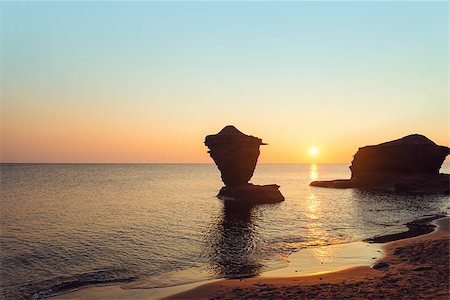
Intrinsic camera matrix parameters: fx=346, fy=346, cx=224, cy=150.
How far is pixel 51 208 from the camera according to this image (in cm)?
5412

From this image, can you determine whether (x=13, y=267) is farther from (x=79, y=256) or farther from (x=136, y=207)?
(x=136, y=207)

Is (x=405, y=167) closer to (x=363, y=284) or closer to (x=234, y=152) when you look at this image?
(x=234, y=152)

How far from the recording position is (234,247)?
96.4 ft

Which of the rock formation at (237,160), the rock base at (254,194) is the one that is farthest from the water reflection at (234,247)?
the rock formation at (237,160)

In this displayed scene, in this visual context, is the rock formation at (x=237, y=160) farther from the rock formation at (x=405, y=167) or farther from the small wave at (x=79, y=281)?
the small wave at (x=79, y=281)

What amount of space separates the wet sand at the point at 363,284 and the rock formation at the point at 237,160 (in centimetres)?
4493

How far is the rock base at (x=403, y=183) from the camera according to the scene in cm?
8582

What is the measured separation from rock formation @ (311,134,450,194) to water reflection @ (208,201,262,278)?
6109 cm

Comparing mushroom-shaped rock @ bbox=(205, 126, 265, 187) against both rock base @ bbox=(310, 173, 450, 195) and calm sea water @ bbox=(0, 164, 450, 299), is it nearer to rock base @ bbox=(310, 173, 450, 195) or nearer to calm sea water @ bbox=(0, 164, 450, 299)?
calm sea water @ bbox=(0, 164, 450, 299)

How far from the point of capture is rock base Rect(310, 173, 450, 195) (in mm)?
85819

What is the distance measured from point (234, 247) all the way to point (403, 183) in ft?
247

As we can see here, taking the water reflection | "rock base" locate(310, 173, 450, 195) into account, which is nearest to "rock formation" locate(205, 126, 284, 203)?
the water reflection

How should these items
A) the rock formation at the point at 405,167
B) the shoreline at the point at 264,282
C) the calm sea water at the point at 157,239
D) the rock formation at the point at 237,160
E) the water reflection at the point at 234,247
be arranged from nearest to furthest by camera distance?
1. the shoreline at the point at 264,282
2. the calm sea water at the point at 157,239
3. the water reflection at the point at 234,247
4. the rock formation at the point at 237,160
5. the rock formation at the point at 405,167

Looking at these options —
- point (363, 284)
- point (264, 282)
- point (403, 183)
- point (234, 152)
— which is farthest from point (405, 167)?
point (264, 282)
